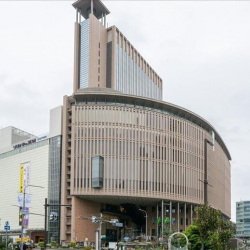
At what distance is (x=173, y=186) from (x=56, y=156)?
26.3 meters

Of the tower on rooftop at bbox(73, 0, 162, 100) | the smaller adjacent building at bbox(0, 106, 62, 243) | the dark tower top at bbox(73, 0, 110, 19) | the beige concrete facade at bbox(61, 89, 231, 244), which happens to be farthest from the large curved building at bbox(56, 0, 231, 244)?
the dark tower top at bbox(73, 0, 110, 19)

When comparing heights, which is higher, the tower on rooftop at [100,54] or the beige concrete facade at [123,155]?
the tower on rooftop at [100,54]

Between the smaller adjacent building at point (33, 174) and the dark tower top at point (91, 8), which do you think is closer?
the smaller adjacent building at point (33, 174)

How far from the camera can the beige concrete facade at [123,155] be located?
322ft

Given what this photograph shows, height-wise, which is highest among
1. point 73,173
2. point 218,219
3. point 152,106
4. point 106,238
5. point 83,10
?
point 83,10

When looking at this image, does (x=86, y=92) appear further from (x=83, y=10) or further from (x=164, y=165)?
(x=83, y=10)

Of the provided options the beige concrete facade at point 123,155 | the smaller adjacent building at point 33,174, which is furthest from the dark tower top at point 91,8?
the beige concrete facade at point 123,155

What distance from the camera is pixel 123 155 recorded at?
99875mm

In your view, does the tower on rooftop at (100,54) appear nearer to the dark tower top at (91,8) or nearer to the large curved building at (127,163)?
the dark tower top at (91,8)

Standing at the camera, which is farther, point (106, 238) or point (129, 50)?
point (129, 50)

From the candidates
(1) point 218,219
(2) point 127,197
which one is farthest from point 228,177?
(1) point 218,219

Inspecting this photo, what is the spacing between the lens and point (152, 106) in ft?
350

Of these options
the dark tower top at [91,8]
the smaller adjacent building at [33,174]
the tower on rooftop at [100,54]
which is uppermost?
the dark tower top at [91,8]

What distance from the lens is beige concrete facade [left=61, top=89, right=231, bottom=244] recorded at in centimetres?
9819
